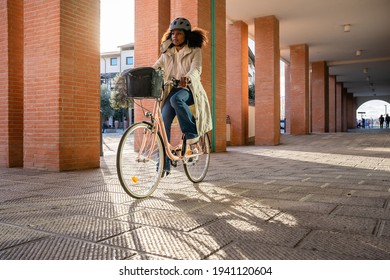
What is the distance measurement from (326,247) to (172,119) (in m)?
2.35

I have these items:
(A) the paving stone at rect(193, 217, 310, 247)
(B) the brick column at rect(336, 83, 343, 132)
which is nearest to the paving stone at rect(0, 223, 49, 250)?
(A) the paving stone at rect(193, 217, 310, 247)

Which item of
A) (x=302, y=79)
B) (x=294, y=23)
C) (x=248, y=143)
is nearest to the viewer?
(x=248, y=143)

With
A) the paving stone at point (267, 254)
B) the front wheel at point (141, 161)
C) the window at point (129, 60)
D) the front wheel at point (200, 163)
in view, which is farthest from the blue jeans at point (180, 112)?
the window at point (129, 60)

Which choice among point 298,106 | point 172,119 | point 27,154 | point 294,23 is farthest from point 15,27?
point 298,106

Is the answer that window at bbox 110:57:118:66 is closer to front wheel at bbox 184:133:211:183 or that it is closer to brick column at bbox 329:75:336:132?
brick column at bbox 329:75:336:132

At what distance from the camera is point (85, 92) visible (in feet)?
19.4

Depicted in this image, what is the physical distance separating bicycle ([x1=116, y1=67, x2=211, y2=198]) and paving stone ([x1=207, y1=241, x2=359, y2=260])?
4.65 ft

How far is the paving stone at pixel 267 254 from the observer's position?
1865 mm

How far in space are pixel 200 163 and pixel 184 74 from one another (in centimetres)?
130

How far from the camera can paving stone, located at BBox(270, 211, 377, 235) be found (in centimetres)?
241

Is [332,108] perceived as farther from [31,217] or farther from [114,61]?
[114,61]

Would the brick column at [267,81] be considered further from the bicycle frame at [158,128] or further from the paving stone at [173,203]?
the paving stone at [173,203]

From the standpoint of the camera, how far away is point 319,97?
84.5ft

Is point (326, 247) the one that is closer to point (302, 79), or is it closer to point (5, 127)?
point (5, 127)
